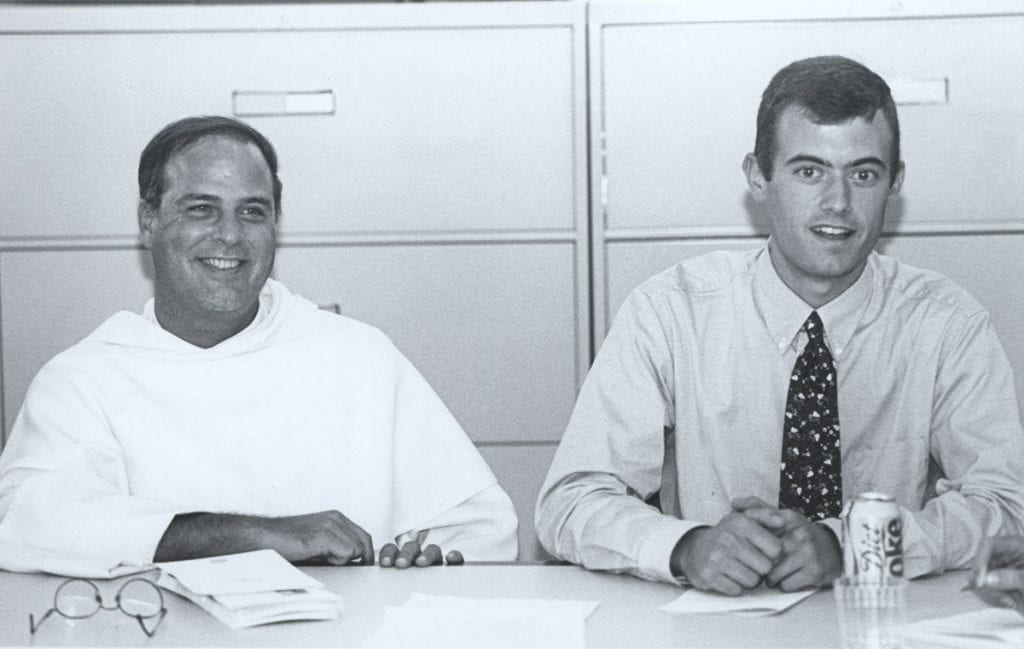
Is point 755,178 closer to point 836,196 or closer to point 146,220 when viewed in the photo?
point 836,196

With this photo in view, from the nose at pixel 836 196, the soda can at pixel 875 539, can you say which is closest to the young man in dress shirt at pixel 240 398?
the nose at pixel 836 196

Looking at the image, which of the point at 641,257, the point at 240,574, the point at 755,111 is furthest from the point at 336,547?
the point at 755,111

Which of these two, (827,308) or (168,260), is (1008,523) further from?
(168,260)

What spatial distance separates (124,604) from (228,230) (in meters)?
0.90

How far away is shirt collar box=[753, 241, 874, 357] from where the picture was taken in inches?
93.5

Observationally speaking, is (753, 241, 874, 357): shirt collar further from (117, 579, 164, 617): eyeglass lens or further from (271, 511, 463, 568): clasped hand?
(117, 579, 164, 617): eyeglass lens

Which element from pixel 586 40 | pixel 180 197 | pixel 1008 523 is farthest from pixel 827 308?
pixel 180 197

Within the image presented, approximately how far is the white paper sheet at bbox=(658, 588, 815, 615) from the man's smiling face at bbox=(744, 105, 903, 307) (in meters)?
0.67

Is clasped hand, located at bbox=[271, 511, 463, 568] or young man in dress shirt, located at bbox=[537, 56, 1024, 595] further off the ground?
young man in dress shirt, located at bbox=[537, 56, 1024, 595]

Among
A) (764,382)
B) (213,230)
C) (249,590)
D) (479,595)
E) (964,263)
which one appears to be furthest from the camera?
(964,263)

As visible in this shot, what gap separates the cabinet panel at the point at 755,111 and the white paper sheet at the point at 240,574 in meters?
1.38

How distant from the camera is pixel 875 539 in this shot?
5.19 ft

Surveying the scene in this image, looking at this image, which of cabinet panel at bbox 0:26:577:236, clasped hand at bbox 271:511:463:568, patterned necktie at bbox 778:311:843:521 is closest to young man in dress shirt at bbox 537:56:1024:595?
patterned necktie at bbox 778:311:843:521

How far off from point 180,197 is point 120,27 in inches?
27.7
